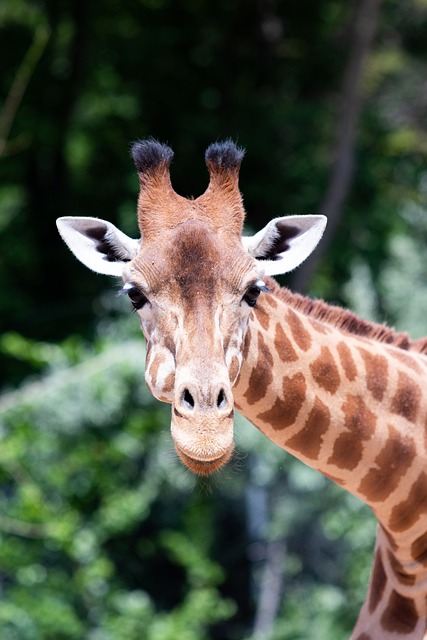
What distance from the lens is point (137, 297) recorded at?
338 centimetres

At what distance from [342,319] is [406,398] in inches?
15.2

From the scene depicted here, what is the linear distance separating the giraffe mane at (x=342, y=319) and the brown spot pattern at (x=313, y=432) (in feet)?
1.28

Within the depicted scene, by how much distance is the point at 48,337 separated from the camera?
46.1ft

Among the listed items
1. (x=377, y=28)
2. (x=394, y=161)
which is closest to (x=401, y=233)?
(x=394, y=161)

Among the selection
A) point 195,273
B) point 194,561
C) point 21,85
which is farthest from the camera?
point 194,561

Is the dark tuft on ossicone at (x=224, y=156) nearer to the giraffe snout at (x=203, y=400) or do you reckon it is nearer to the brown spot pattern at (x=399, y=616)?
the giraffe snout at (x=203, y=400)

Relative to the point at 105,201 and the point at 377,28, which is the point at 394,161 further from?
the point at 105,201

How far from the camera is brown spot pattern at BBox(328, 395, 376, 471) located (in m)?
3.76

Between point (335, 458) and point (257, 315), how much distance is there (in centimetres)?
57

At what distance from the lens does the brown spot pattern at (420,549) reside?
3934mm

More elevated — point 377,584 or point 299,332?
point 299,332

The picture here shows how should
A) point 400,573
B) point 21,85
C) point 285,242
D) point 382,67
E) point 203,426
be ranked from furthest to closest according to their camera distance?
point 382,67
point 21,85
point 400,573
point 285,242
point 203,426

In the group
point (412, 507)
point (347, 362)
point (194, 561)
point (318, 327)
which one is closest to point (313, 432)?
point (347, 362)

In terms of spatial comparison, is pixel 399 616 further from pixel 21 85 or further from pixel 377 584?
pixel 21 85
